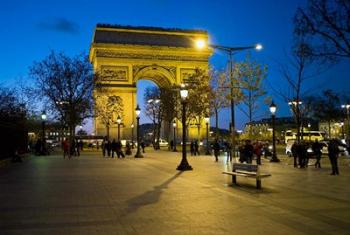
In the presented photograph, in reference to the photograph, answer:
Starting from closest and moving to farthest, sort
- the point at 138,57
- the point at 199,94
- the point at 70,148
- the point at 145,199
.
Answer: the point at 145,199
the point at 70,148
the point at 199,94
the point at 138,57

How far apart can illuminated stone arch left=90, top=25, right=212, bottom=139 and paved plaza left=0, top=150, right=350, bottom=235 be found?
5974 cm

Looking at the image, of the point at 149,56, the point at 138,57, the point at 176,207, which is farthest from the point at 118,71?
the point at 176,207

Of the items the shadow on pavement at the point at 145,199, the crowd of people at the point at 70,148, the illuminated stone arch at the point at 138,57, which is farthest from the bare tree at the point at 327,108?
the shadow on pavement at the point at 145,199

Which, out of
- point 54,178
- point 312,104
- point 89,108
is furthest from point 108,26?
point 54,178

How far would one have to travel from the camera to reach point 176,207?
12.4 m

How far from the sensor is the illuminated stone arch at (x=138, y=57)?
78.9 m

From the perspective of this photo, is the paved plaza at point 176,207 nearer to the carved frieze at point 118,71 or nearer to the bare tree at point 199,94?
the bare tree at point 199,94

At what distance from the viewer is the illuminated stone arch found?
259 ft

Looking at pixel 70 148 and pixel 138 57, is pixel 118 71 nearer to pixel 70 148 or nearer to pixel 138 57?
→ pixel 138 57

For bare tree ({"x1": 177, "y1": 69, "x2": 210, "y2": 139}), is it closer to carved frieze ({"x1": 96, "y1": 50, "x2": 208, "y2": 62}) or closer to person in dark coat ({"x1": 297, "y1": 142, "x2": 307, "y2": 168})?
carved frieze ({"x1": 96, "y1": 50, "x2": 208, "y2": 62})

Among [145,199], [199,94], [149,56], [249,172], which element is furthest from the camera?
[149,56]

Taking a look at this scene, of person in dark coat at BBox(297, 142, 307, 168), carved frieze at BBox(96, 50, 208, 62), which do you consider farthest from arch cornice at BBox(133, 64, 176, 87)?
person in dark coat at BBox(297, 142, 307, 168)

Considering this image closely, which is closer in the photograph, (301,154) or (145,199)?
(145,199)

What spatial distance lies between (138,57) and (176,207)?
70089 mm
